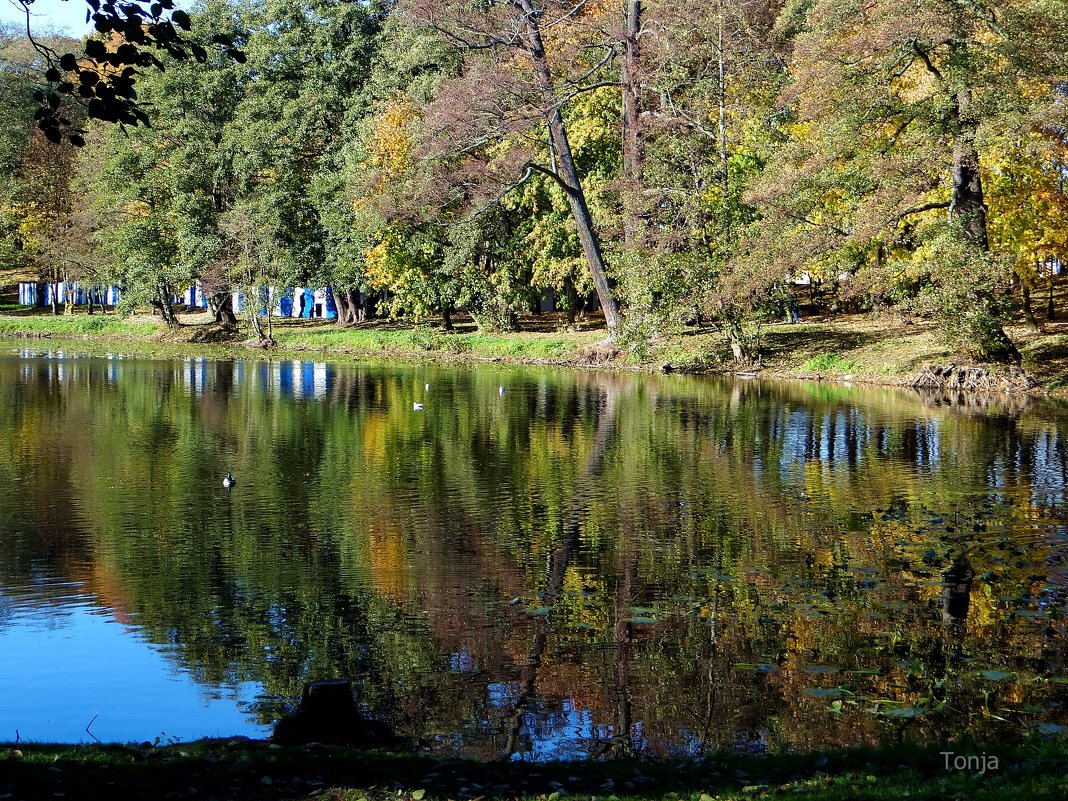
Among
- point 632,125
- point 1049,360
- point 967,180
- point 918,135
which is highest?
point 632,125

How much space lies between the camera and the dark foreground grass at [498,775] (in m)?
7.28

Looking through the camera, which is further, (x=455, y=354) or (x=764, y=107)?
(x=455, y=354)

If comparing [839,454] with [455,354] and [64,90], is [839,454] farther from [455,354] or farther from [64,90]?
[455,354]

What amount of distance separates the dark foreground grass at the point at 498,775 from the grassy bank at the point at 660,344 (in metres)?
30.7

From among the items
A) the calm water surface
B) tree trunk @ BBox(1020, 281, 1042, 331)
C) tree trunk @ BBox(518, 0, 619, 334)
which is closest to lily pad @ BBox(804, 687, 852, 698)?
the calm water surface

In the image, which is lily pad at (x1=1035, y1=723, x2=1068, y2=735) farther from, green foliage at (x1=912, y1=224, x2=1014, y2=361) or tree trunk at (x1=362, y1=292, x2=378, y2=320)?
tree trunk at (x1=362, y1=292, x2=378, y2=320)

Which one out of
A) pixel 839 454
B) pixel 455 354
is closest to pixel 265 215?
pixel 455 354

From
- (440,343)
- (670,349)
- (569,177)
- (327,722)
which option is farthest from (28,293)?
(327,722)

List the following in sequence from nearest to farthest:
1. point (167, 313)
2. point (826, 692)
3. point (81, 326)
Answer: point (826, 692), point (167, 313), point (81, 326)

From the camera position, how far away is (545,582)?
14.4 m

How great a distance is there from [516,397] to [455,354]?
19.3m

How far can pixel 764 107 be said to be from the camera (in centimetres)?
4538

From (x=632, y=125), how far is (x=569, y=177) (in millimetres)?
3585

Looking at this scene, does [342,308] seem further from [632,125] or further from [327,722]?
[327,722]
